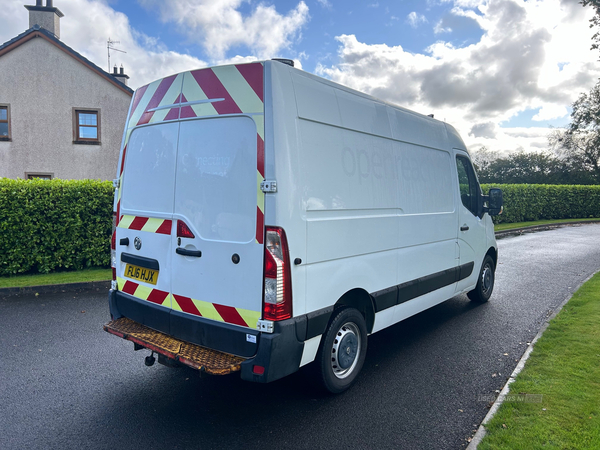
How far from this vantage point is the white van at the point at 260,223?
127 inches

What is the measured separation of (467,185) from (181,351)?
468 centimetres

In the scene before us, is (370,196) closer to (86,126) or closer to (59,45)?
(86,126)

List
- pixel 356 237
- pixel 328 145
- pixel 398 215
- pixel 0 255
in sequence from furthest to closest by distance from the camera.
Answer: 1. pixel 0 255
2. pixel 398 215
3. pixel 356 237
4. pixel 328 145

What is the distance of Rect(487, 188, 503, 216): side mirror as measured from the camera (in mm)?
6375

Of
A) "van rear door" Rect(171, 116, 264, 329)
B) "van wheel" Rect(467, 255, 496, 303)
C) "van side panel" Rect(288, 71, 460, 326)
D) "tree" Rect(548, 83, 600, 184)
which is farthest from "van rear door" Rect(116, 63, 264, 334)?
"tree" Rect(548, 83, 600, 184)

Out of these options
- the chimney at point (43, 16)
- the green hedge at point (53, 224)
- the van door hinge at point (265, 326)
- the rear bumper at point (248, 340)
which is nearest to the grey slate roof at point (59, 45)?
the chimney at point (43, 16)

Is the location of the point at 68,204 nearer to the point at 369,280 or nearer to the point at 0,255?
the point at 0,255

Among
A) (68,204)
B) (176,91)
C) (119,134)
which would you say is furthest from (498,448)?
(119,134)

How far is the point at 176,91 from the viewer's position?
377 centimetres

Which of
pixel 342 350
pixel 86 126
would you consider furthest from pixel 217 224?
pixel 86 126

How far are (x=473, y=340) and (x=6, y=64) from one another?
21614mm

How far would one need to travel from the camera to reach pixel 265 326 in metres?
3.21

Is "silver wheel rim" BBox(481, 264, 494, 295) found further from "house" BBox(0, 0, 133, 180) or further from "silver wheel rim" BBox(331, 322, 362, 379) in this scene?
"house" BBox(0, 0, 133, 180)

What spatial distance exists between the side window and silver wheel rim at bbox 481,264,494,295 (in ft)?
3.81
